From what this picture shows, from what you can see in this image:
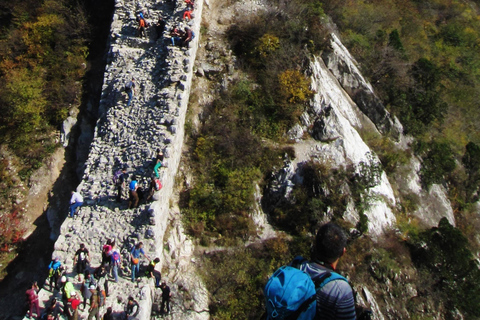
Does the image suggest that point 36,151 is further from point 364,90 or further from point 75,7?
point 364,90

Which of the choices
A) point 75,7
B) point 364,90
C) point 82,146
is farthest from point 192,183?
point 75,7

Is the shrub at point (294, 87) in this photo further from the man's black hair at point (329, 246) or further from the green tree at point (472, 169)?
the man's black hair at point (329, 246)

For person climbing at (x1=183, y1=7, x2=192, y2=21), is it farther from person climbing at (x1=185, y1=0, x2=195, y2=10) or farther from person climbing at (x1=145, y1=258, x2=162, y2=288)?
person climbing at (x1=145, y1=258, x2=162, y2=288)

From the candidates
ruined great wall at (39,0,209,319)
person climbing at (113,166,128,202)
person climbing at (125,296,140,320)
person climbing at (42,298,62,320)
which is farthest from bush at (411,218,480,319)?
person climbing at (42,298,62,320)

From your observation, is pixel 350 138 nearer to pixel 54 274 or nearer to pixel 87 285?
pixel 87 285

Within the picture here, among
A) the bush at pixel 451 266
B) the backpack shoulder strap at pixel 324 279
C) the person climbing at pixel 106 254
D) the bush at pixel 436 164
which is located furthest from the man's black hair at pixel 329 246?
the bush at pixel 436 164

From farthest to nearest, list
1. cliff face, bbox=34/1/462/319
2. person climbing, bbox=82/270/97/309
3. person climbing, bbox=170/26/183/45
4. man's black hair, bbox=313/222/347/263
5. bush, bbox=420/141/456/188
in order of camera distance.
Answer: bush, bbox=420/141/456/188 < person climbing, bbox=170/26/183/45 < cliff face, bbox=34/1/462/319 < person climbing, bbox=82/270/97/309 < man's black hair, bbox=313/222/347/263

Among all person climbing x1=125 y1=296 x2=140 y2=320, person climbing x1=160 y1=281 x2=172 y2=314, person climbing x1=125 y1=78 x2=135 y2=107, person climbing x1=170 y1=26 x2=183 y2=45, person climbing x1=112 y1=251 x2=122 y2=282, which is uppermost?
person climbing x1=170 y1=26 x2=183 y2=45
